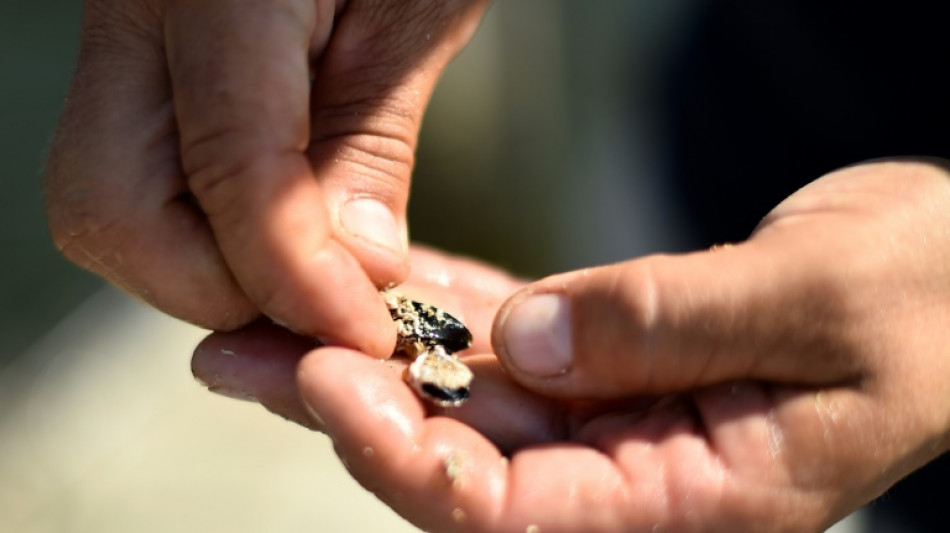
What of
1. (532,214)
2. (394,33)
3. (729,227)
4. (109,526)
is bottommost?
(109,526)

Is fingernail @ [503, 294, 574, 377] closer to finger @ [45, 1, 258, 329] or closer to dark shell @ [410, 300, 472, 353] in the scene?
dark shell @ [410, 300, 472, 353]

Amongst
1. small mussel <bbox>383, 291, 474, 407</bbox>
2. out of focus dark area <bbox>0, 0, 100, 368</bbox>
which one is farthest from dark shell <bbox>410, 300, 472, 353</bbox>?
out of focus dark area <bbox>0, 0, 100, 368</bbox>

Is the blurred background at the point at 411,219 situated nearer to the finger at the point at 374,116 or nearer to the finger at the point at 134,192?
the finger at the point at 134,192

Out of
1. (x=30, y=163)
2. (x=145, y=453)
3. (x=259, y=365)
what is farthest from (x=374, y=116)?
(x=30, y=163)

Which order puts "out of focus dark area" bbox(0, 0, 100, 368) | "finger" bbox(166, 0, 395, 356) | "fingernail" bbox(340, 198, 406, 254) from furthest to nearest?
1. "out of focus dark area" bbox(0, 0, 100, 368)
2. "fingernail" bbox(340, 198, 406, 254)
3. "finger" bbox(166, 0, 395, 356)

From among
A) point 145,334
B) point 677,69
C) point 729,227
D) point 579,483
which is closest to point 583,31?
point 677,69

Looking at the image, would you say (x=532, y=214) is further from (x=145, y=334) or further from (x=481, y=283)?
(x=481, y=283)

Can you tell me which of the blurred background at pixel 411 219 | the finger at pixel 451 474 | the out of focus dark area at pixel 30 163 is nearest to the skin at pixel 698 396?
the finger at pixel 451 474
